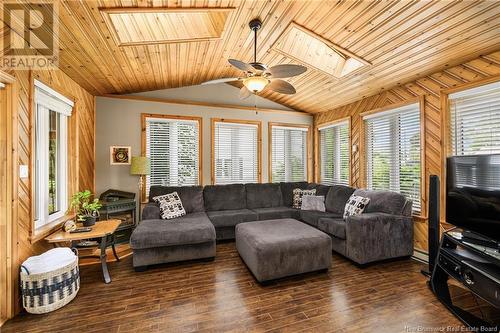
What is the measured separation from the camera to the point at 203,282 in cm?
274

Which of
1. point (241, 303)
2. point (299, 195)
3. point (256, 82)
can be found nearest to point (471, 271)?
point (241, 303)

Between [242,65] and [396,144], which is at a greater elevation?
[242,65]

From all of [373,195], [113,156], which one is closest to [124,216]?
[113,156]

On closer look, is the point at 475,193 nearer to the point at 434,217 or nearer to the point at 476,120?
the point at 434,217

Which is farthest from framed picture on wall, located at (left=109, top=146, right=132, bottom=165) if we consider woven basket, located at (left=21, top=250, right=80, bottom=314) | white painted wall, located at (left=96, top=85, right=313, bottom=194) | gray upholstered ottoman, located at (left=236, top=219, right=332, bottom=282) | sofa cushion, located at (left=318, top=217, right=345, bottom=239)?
sofa cushion, located at (left=318, top=217, right=345, bottom=239)

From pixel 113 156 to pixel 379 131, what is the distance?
510cm

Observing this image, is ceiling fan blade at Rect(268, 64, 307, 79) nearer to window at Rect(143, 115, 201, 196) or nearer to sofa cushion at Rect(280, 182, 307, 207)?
window at Rect(143, 115, 201, 196)

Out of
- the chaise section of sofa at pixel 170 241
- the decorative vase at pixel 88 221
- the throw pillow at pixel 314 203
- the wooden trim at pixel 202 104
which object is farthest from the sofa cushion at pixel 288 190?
the decorative vase at pixel 88 221

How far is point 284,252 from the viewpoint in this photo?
2.67 m

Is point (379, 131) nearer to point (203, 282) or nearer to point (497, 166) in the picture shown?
point (497, 166)

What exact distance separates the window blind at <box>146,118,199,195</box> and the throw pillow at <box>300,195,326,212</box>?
2.36m

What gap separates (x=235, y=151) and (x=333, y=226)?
108 inches

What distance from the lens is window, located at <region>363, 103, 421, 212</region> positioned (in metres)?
3.63

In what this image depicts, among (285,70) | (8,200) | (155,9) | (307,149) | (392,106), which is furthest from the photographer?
(307,149)
